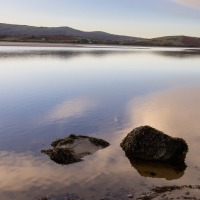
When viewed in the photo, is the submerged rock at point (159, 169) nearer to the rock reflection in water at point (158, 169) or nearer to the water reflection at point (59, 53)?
the rock reflection in water at point (158, 169)

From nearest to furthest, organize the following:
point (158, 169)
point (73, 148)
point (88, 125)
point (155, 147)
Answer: point (158, 169)
point (155, 147)
point (73, 148)
point (88, 125)

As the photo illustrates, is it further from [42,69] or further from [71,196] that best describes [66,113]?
[42,69]

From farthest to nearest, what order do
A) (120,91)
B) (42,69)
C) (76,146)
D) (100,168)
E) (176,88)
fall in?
(42,69) < (176,88) < (120,91) < (76,146) < (100,168)

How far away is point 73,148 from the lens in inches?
617

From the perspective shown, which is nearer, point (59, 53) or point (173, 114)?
point (173, 114)

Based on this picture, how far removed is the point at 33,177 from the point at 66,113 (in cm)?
917

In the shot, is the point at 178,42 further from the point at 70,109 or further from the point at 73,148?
the point at 73,148

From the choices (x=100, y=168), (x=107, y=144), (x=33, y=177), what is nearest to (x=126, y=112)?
(x=107, y=144)

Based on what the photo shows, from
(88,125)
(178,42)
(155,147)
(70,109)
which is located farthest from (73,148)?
(178,42)

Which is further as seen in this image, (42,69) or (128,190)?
(42,69)

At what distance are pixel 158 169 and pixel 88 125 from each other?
598cm

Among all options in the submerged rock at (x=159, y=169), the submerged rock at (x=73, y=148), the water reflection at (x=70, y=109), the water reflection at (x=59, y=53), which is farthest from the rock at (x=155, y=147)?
the water reflection at (x=59, y=53)

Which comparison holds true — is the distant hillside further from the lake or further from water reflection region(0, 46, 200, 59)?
the lake

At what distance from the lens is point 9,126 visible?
741 inches
